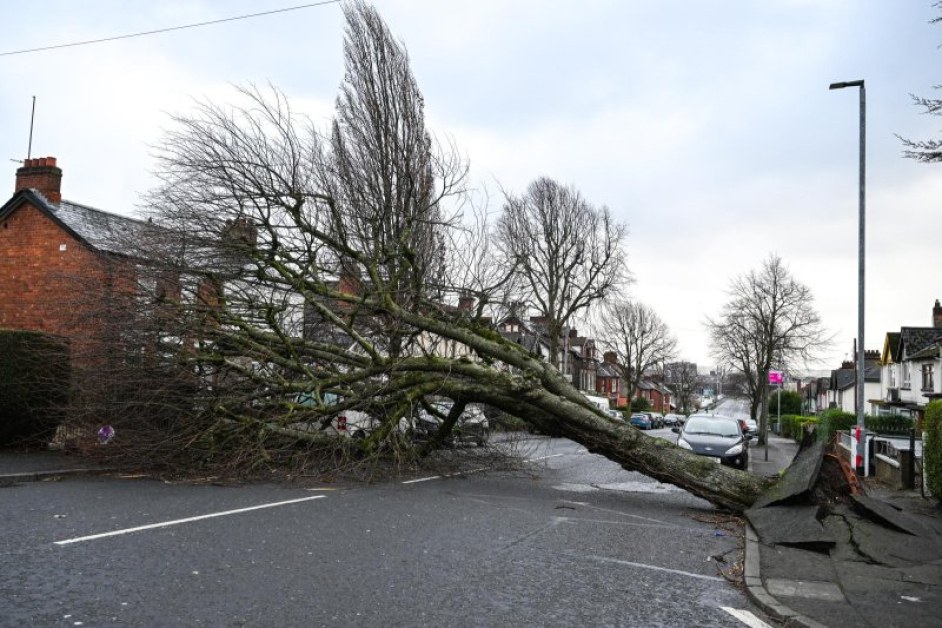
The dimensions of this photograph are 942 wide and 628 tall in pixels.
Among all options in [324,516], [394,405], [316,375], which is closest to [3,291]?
[316,375]

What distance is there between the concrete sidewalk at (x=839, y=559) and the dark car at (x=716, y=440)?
244 inches

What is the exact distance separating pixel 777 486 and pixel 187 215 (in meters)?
11.1

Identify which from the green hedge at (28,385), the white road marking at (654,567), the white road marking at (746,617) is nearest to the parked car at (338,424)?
the green hedge at (28,385)

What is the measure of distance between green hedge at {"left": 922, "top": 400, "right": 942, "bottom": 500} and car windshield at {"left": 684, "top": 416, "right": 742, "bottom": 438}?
760cm

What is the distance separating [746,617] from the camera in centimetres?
561

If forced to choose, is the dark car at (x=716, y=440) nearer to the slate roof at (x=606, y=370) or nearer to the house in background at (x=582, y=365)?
the house in background at (x=582, y=365)

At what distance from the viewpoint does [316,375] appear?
14.2m

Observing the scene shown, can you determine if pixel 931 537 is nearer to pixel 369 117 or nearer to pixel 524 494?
pixel 524 494

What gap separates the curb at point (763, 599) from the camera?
212 inches

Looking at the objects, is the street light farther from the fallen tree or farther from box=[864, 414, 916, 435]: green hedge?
box=[864, 414, 916, 435]: green hedge

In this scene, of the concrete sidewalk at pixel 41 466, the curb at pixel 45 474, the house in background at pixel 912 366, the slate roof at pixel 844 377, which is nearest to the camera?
the curb at pixel 45 474

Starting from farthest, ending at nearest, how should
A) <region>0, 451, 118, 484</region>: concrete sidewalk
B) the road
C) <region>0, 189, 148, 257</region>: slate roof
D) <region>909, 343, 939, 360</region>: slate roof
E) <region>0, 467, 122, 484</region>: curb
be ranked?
1. <region>909, 343, 939, 360</region>: slate roof
2. <region>0, 189, 148, 257</region>: slate roof
3. <region>0, 451, 118, 484</region>: concrete sidewalk
4. <region>0, 467, 122, 484</region>: curb
5. the road

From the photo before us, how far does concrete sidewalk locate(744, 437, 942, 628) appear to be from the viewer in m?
5.71

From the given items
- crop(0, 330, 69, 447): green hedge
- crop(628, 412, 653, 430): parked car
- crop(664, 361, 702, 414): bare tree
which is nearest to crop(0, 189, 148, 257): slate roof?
crop(0, 330, 69, 447): green hedge
